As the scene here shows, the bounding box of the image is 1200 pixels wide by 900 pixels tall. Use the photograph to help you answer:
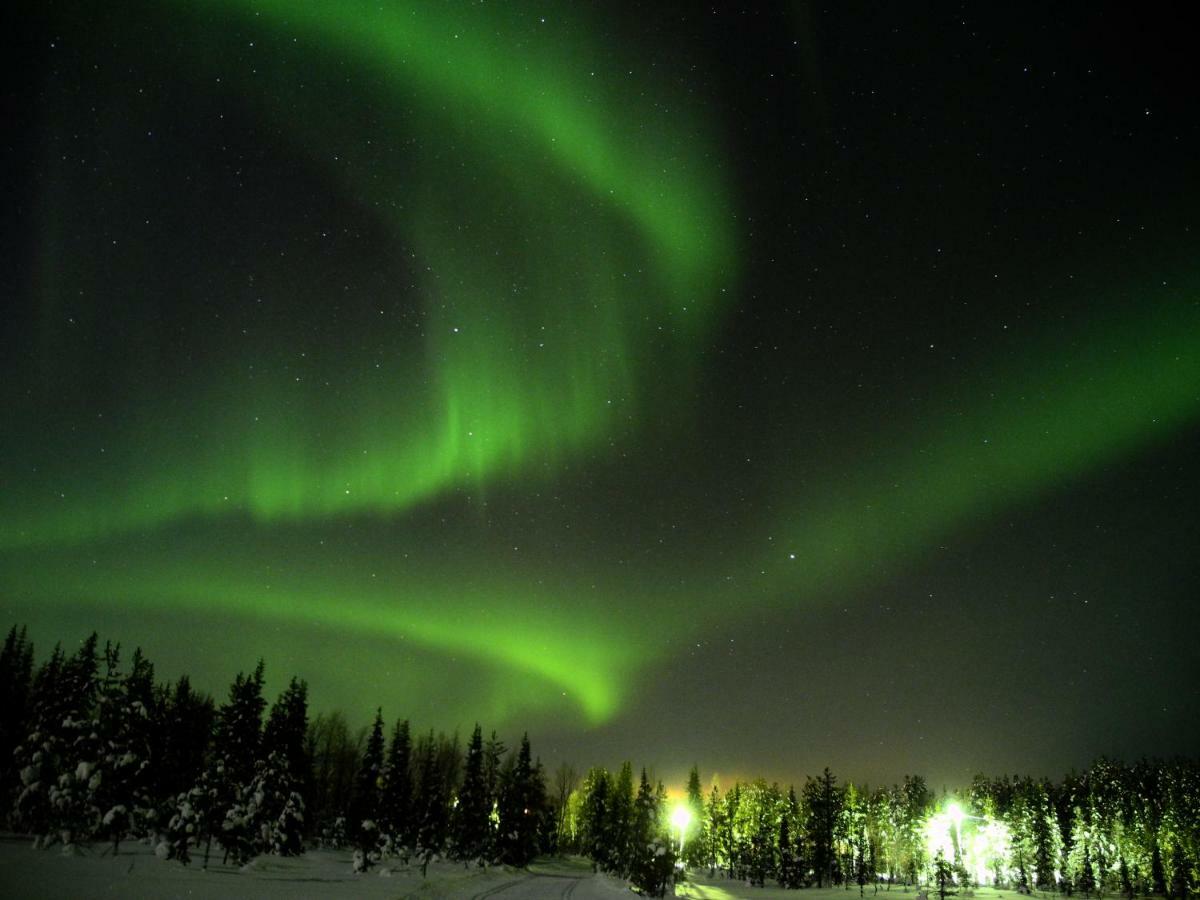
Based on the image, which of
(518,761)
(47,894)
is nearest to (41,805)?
(47,894)

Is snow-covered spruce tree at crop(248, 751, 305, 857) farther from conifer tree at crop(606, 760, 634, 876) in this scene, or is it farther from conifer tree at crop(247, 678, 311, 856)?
conifer tree at crop(606, 760, 634, 876)

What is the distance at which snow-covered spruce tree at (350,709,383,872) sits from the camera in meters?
54.0

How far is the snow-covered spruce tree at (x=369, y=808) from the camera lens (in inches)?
2126

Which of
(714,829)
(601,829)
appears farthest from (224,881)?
(714,829)

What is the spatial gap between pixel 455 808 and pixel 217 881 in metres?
47.2

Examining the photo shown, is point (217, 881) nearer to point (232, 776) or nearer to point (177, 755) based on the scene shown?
point (232, 776)

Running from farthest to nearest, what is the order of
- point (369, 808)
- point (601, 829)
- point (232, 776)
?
point (601, 829) → point (369, 808) → point (232, 776)

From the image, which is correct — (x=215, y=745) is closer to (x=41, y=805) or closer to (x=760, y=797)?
(x=41, y=805)

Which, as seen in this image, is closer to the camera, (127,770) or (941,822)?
(127,770)

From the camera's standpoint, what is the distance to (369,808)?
5909cm

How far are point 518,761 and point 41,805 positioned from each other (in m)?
49.3

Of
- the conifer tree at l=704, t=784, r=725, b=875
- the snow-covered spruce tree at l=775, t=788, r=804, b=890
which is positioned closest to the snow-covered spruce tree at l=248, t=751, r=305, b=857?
the snow-covered spruce tree at l=775, t=788, r=804, b=890

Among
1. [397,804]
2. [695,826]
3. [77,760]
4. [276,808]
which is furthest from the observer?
[695,826]

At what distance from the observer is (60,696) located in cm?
4453
